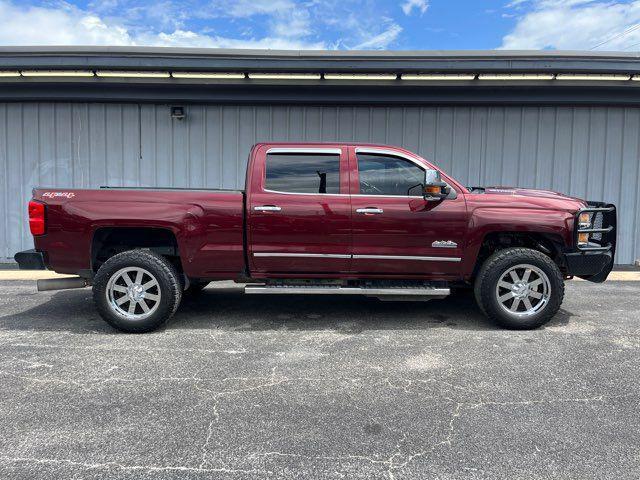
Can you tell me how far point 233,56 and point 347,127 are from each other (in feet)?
8.11

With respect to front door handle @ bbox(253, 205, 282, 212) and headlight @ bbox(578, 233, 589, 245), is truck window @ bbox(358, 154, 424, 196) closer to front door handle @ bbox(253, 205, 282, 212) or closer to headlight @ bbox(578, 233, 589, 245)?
front door handle @ bbox(253, 205, 282, 212)

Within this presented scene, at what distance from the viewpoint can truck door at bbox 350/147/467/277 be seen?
4832 millimetres

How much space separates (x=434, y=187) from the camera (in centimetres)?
464

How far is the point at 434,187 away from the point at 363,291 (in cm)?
133

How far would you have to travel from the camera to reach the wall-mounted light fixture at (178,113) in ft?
28.5

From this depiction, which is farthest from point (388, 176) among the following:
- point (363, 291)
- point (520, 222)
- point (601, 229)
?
point (601, 229)

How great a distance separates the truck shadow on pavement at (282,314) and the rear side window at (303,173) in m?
1.53

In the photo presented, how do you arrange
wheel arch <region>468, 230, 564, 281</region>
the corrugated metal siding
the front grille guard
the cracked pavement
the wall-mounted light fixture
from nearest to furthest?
the cracked pavement, the front grille guard, wheel arch <region>468, 230, 564, 281</region>, the wall-mounted light fixture, the corrugated metal siding

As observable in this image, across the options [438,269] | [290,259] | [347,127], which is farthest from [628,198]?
[290,259]

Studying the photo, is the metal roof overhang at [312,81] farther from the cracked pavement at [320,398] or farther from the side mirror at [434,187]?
the cracked pavement at [320,398]

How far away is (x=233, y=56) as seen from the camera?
8.02 meters

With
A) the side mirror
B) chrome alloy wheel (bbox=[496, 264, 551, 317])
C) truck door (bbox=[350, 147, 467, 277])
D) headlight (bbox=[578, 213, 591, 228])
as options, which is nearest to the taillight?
truck door (bbox=[350, 147, 467, 277])

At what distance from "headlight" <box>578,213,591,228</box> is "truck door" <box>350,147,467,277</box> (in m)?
1.25

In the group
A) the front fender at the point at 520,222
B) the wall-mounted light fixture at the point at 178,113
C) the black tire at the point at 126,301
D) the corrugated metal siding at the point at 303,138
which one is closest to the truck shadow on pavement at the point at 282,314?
the black tire at the point at 126,301
